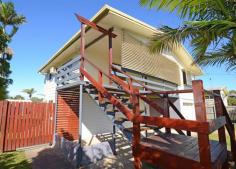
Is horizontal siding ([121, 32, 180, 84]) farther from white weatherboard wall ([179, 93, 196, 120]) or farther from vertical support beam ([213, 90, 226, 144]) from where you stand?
vertical support beam ([213, 90, 226, 144])

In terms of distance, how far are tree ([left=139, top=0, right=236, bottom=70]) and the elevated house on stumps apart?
3.34 ft

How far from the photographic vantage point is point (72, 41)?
8.50 m

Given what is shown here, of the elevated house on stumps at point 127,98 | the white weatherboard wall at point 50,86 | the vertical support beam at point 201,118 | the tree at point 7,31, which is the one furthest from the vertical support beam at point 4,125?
the tree at point 7,31

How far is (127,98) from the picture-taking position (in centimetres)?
697

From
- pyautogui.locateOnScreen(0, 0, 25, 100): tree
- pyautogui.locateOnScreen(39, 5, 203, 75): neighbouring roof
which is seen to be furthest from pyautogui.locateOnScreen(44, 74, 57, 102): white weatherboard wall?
pyautogui.locateOnScreen(0, 0, 25, 100): tree

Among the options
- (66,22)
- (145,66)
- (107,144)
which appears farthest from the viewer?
(66,22)

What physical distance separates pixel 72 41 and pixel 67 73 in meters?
1.97

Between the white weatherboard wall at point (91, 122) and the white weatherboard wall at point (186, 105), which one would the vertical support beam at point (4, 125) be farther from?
the white weatherboard wall at point (186, 105)

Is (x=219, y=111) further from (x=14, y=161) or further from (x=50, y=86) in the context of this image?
(x=50, y=86)

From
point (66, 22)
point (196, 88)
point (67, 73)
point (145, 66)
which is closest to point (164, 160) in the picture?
point (196, 88)

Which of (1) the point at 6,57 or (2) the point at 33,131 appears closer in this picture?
(2) the point at 33,131

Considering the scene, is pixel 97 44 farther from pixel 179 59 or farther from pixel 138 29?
pixel 179 59

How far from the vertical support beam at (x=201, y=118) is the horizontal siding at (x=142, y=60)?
526 cm

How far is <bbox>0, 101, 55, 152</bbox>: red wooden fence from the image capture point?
7.26 m
